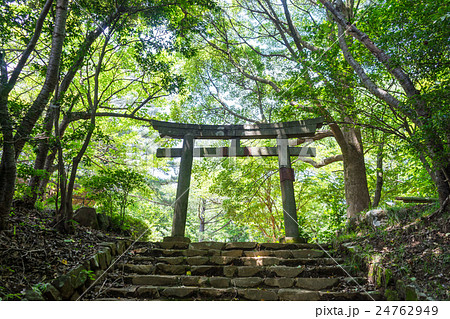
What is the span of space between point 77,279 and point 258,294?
7.11 ft

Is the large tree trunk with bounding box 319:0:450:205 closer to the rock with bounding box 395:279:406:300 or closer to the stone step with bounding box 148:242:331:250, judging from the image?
the rock with bounding box 395:279:406:300

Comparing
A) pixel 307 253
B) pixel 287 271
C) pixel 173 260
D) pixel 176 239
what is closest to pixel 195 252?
pixel 173 260

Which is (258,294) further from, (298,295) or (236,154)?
(236,154)

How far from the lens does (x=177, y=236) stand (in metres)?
5.84

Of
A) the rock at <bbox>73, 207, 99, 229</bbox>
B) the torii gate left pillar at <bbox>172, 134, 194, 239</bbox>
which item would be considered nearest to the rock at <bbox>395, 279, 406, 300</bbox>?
the torii gate left pillar at <bbox>172, 134, 194, 239</bbox>

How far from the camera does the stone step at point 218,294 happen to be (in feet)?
11.3

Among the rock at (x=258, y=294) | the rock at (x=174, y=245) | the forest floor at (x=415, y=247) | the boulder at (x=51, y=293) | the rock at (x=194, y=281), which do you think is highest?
the forest floor at (x=415, y=247)

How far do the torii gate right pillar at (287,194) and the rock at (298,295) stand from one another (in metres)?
2.47

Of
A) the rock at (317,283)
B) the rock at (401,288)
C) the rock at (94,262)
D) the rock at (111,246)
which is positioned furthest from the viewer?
the rock at (111,246)

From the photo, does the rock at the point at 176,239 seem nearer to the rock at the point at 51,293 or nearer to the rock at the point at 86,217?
the rock at the point at 86,217

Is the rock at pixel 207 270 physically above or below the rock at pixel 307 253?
below

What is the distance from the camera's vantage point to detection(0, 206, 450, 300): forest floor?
289 centimetres

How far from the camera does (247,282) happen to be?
3.94 meters

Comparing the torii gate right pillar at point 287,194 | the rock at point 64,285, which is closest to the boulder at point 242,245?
the torii gate right pillar at point 287,194
